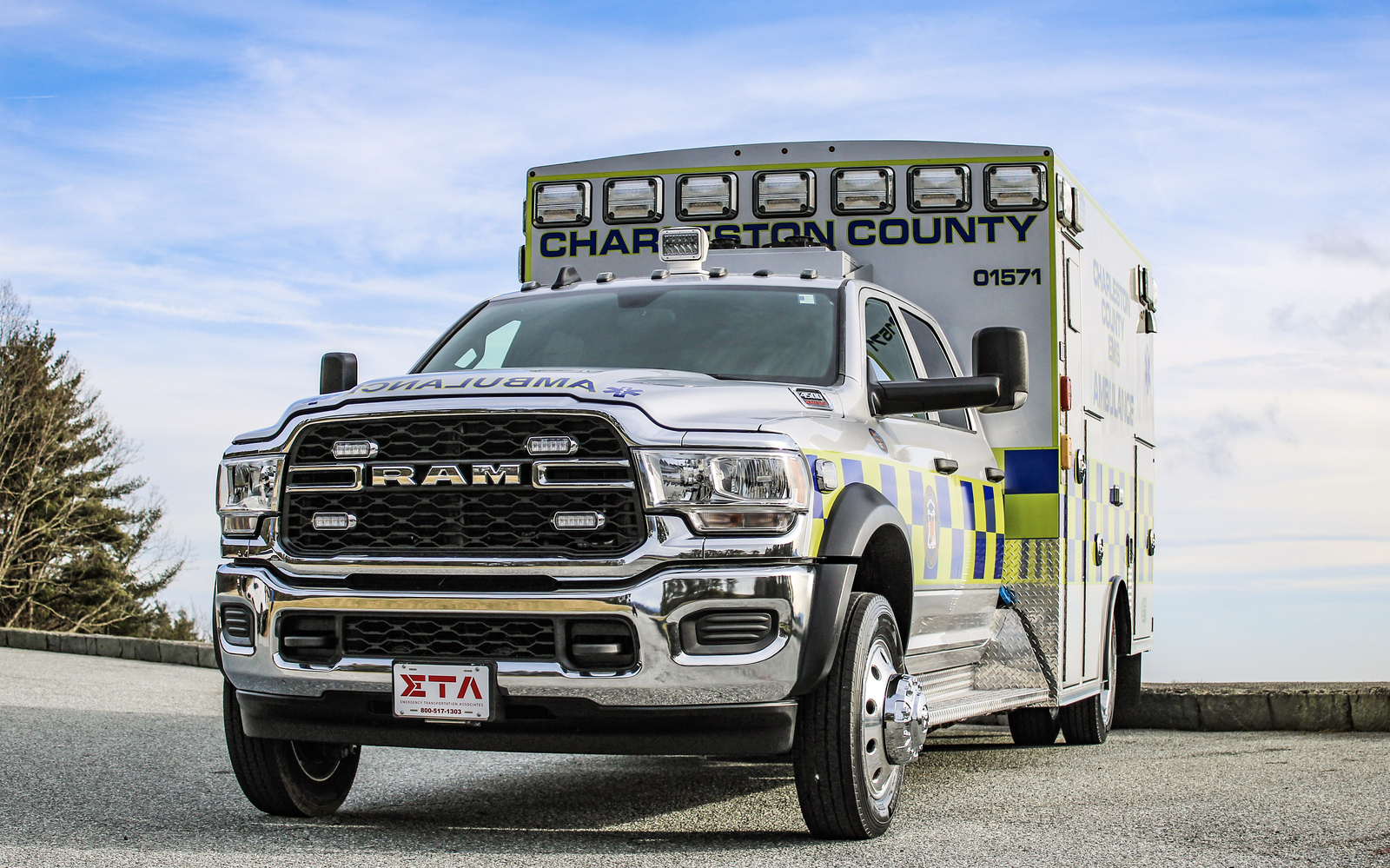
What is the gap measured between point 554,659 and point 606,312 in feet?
6.95

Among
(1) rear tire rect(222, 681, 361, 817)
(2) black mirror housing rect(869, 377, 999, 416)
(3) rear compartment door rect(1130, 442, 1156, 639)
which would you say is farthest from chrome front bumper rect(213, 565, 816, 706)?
(3) rear compartment door rect(1130, 442, 1156, 639)

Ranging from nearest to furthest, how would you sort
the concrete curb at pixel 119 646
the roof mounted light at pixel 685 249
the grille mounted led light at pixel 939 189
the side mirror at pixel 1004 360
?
1. the side mirror at pixel 1004 360
2. the roof mounted light at pixel 685 249
3. the grille mounted led light at pixel 939 189
4. the concrete curb at pixel 119 646

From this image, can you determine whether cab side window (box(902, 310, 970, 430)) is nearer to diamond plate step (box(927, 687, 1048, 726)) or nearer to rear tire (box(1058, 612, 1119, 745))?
diamond plate step (box(927, 687, 1048, 726))

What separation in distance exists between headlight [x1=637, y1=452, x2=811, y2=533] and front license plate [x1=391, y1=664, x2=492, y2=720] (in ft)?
2.74

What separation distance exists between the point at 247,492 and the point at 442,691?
1.12 m

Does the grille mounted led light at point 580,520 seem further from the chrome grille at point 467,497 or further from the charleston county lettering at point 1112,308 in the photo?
the charleston county lettering at point 1112,308

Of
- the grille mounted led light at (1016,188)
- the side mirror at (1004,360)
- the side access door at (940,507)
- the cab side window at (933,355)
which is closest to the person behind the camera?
the side mirror at (1004,360)

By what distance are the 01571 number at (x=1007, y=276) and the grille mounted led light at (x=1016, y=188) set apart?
328 millimetres

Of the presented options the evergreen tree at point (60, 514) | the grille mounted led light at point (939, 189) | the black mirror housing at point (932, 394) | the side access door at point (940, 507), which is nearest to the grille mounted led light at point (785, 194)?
the grille mounted led light at point (939, 189)

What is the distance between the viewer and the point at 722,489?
4.97m

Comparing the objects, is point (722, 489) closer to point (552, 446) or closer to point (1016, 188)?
point (552, 446)

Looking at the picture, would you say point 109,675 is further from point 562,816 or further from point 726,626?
point 726,626

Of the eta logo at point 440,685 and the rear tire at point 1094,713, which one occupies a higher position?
the eta logo at point 440,685

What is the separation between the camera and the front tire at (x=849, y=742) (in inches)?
205
